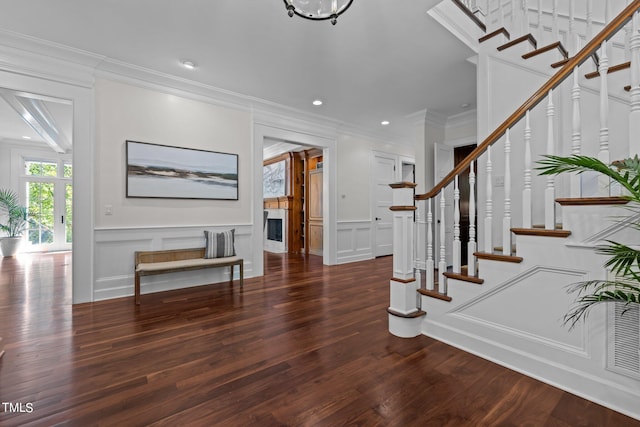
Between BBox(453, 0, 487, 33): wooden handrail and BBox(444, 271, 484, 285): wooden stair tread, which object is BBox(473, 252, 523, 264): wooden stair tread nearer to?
BBox(444, 271, 484, 285): wooden stair tread

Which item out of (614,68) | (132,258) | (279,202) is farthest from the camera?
(279,202)

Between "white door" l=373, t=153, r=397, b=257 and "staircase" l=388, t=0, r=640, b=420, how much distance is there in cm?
343

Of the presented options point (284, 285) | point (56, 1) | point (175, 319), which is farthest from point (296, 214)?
point (56, 1)

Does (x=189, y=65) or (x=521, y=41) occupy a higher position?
(x=189, y=65)

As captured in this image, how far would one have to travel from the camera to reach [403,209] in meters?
2.46

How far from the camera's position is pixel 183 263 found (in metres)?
3.56

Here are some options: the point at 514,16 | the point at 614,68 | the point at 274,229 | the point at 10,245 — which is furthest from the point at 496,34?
the point at 10,245

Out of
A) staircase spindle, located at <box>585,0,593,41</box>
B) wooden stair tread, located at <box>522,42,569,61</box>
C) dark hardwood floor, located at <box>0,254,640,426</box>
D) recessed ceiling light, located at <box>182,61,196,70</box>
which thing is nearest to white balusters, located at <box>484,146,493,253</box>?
dark hardwood floor, located at <box>0,254,640,426</box>

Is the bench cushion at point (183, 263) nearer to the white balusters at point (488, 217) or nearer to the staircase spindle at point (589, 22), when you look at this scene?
the white balusters at point (488, 217)

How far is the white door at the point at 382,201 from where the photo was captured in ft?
20.9

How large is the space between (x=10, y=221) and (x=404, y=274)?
8.84m

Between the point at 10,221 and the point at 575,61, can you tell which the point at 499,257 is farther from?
the point at 10,221

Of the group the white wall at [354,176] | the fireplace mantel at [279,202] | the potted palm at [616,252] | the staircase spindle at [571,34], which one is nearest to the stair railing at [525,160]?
the potted palm at [616,252]

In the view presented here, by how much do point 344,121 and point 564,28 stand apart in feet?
11.0
